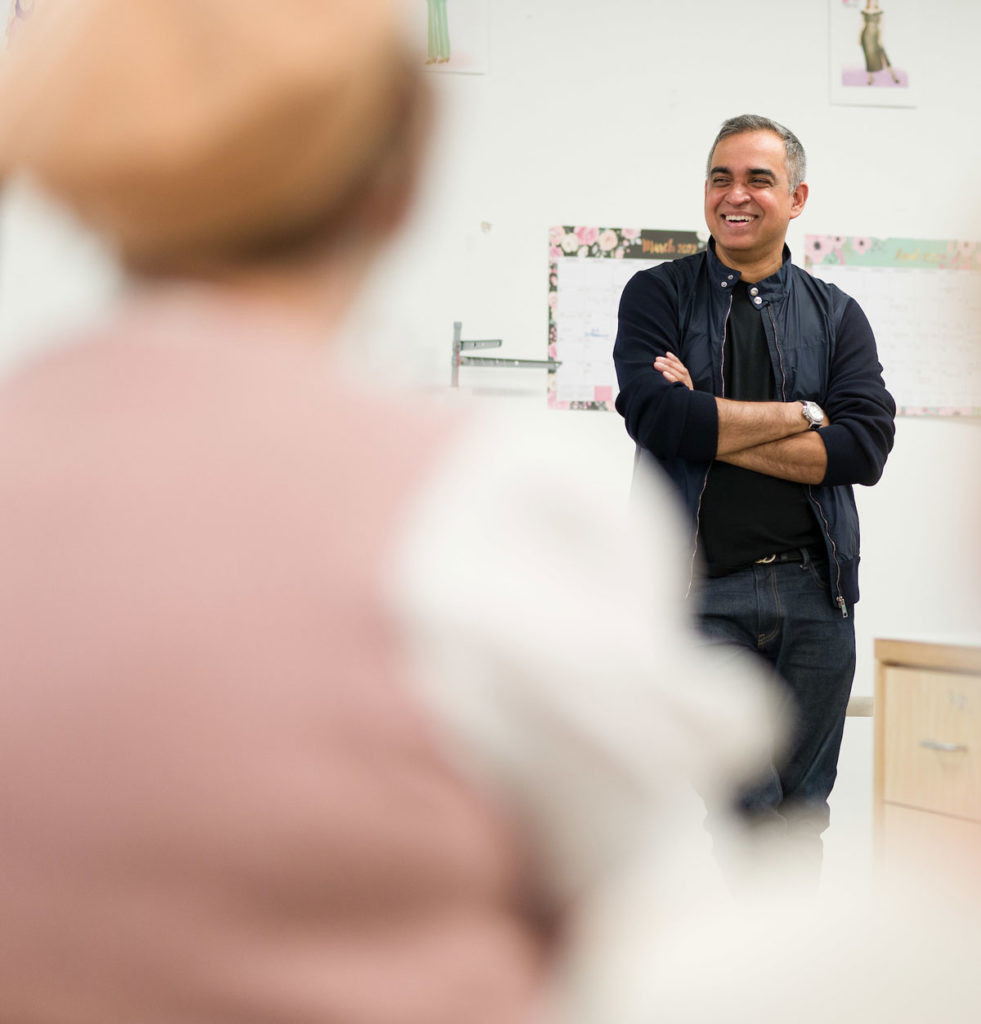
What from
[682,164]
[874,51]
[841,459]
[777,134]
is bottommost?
[841,459]

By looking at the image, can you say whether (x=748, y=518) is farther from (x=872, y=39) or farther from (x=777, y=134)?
(x=872, y=39)

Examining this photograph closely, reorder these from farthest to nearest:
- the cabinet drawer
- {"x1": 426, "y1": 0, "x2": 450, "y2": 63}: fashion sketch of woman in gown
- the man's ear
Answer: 1. {"x1": 426, "y1": 0, "x2": 450, "y2": 63}: fashion sketch of woman in gown
2. the man's ear
3. the cabinet drawer

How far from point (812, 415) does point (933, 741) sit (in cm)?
66

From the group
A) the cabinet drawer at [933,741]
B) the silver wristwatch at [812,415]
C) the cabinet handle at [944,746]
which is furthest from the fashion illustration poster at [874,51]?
the cabinet handle at [944,746]

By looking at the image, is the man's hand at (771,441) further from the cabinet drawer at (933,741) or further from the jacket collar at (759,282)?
the cabinet drawer at (933,741)

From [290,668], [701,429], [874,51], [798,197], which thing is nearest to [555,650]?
[290,668]

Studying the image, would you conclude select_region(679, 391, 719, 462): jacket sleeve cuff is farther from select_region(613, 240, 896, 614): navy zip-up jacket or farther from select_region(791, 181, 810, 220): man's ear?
select_region(791, 181, 810, 220): man's ear

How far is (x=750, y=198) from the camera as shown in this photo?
2.37 metres

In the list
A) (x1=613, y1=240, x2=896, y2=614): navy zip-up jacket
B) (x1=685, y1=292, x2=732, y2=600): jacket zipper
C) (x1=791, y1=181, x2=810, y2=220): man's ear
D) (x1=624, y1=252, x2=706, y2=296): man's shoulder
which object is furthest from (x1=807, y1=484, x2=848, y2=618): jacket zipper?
(x1=791, y1=181, x2=810, y2=220): man's ear

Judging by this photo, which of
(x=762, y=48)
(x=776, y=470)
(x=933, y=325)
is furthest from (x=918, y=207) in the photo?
(x=776, y=470)

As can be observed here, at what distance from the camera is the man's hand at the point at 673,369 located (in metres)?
2.28

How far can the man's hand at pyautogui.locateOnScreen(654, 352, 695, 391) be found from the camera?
89.6 inches

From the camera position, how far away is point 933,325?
3713 mm

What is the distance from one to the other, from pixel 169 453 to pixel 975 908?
0.41 metres
